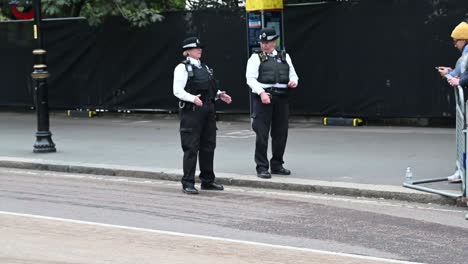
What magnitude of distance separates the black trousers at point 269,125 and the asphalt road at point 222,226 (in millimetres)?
593

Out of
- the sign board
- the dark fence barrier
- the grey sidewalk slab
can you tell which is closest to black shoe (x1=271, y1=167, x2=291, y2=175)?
the grey sidewalk slab

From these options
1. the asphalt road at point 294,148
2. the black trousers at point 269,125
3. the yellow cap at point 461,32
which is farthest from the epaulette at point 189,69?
the yellow cap at point 461,32

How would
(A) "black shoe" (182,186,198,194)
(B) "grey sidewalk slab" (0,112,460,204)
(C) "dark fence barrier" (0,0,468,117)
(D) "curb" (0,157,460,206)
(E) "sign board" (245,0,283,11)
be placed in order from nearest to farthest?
(D) "curb" (0,157,460,206) → (A) "black shoe" (182,186,198,194) → (B) "grey sidewalk slab" (0,112,460,204) → (E) "sign board" (245,0,283,11) → (C) "dark fence barrier" (0,0,468,117)

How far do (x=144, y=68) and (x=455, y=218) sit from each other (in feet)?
35.3

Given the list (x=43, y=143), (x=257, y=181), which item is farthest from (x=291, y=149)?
(x=43, y=143)

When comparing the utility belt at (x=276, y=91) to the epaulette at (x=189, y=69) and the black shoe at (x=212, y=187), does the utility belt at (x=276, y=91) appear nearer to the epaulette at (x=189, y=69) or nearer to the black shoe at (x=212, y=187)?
the epaulette at (x=189, y=69)

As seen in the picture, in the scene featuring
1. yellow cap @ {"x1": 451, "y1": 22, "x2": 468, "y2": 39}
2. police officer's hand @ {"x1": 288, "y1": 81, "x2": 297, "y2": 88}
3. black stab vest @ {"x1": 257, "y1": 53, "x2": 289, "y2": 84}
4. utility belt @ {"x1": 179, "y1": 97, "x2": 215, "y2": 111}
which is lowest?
utility belt @ {"x1": 179, "y1": 97, "x2": 215, "y2": 111}

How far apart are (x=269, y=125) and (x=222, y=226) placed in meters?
2.75

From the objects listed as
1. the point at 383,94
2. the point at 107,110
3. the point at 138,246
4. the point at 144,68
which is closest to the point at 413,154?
the point at 383,94

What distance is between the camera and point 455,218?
7.99 metres

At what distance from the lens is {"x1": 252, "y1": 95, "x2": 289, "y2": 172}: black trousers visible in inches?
395

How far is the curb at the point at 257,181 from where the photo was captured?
29.5 feet

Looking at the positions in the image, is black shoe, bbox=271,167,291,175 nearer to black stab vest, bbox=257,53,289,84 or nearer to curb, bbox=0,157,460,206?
curb, bbox=0,157,460,206

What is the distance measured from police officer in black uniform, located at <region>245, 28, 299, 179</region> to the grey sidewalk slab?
0.46 metres
